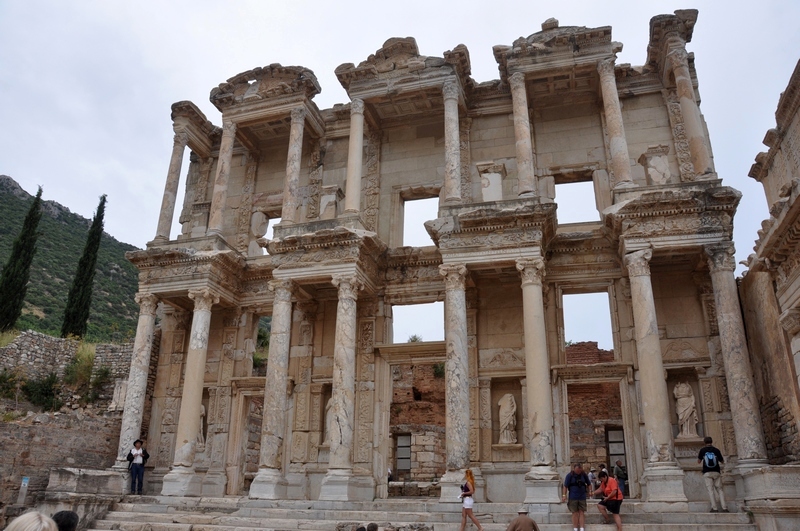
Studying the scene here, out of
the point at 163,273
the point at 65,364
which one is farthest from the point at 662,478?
the point at 65,364

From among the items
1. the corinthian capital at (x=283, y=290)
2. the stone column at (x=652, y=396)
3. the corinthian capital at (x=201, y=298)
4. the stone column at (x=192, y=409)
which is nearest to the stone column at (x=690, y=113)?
the stone column at (x=652, y=396)

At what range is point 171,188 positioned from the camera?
19250 mm

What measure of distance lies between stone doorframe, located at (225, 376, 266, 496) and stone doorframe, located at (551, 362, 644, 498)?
7.88 m

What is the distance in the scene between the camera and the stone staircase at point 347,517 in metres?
11.1

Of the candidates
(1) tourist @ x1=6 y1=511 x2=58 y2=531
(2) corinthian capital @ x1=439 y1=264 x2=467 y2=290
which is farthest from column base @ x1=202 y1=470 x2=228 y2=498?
(1) tourist @ x1=6 y1=511 x2=58 y2=531

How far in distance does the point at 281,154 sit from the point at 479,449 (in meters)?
11.3

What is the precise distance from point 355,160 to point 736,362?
34.1 feet

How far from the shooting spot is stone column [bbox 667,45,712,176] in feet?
49.3

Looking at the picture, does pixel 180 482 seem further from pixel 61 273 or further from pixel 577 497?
pixel 61 273

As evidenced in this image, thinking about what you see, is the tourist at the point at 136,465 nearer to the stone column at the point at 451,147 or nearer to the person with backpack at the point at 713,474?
the stone column at the point at 451,147

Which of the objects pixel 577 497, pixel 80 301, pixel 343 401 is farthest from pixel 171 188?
pixel 577 497

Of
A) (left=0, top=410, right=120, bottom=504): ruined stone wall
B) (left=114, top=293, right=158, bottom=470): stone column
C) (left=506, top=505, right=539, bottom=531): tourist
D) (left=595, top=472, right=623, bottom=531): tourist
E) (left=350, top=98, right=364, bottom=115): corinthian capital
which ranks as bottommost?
(left=506, top=505, right=539, bottom=531): tourist

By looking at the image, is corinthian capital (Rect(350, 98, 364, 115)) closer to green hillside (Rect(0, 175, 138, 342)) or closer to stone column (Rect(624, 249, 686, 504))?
stone column (Rect(624, 249, 686, 504))

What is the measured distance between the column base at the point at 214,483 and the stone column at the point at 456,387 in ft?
21.8
